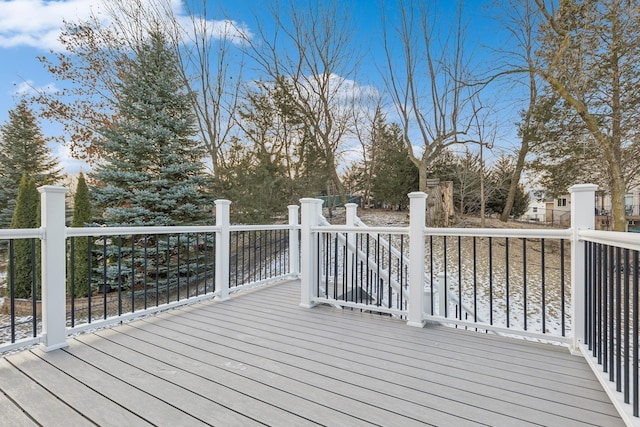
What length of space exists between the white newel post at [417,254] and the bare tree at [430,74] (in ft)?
25.2

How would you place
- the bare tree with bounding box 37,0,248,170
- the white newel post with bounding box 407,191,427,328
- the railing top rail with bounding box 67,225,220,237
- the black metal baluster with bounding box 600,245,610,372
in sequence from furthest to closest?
the bare tree with bounding box 37,0,248,170
the white newel post with bounding box 407,191,427,328
the railing top rail with bounding box 67,225,220,237
the black metal baluster with bounding box 600,245,610,372

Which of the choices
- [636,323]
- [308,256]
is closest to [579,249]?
[636,323]

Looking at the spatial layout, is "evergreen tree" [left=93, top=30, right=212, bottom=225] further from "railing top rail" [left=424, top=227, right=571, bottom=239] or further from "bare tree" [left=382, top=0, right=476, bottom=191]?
"railing top rail" [left=424, top=227, right=571, bottom=239]

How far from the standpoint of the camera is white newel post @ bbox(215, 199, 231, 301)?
3643 millimetres

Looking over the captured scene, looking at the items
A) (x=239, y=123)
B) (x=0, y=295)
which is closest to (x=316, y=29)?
(x=239, y=123)

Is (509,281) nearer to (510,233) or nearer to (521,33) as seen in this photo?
(510,233)

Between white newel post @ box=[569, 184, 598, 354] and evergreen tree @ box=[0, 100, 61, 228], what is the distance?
1600 centimetres

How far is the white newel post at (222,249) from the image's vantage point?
12.0ft

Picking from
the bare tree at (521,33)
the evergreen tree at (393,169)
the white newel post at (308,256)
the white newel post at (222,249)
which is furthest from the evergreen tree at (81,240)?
the bare tree at (521,33)

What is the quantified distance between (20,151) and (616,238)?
17.7 meters

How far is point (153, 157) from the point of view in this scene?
27.8ft

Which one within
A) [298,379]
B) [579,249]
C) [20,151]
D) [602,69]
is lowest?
[298,379]

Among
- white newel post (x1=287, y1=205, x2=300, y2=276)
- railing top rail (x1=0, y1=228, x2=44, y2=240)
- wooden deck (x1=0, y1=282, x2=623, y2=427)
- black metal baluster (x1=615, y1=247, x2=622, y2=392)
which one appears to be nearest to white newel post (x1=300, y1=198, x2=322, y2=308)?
wooden deck (x1=0, y1=282, x2=623, y2=427)

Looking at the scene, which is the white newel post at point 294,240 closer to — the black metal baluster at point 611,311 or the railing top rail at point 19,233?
the railing top rail at point 19,233
